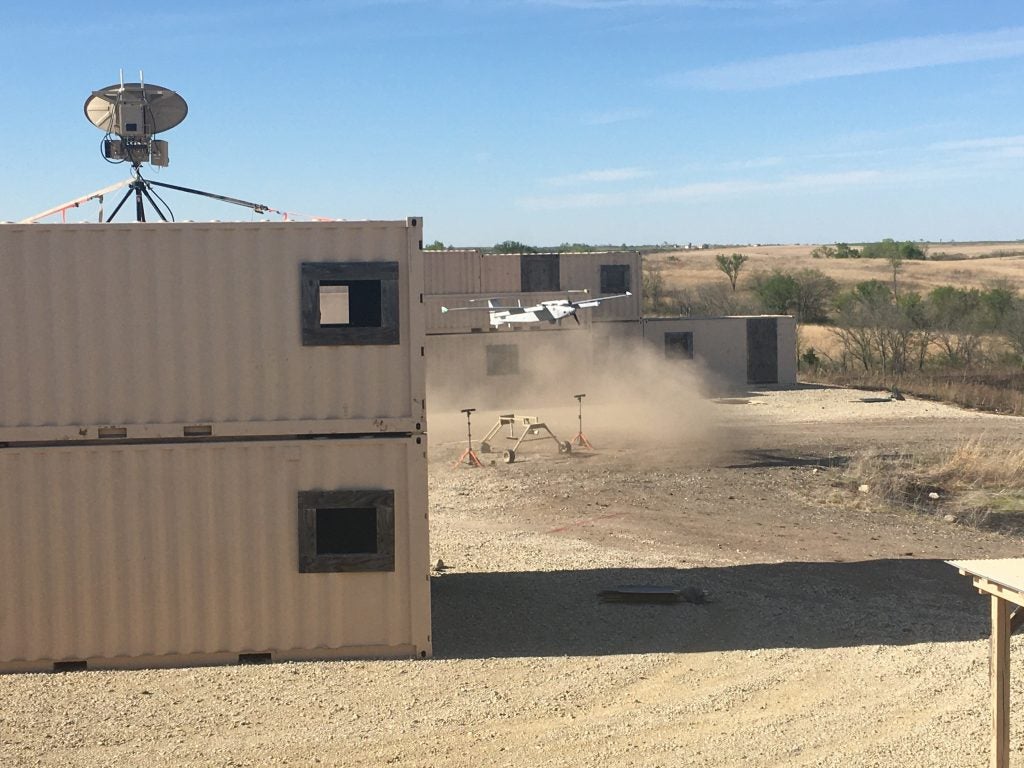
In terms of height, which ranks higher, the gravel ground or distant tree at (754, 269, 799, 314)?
distant tree at (754, 269, 799, 314)

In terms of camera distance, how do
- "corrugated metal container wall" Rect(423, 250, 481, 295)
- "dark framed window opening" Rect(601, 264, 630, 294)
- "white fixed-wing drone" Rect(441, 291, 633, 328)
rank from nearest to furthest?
1. "white fixed-wing drone" Rect(441, 291, 633, 328)
2. "corrugated metal container wall" Rect(423, 250, 481, 295)
3. "dark framed window opening" Rect(601, 264, 630, 294)

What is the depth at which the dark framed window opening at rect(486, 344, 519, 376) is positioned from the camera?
33312 mm

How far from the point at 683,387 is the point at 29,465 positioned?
27619mm

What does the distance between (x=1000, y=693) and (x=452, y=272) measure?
28.3m

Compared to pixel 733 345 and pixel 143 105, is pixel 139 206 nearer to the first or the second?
pixel 143 105

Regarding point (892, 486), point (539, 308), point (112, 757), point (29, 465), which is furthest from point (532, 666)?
point (539, 308)

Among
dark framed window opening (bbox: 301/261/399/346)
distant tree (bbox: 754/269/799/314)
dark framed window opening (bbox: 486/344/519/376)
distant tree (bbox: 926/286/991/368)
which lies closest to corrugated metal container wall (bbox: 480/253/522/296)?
dark framed window opening (bbox: 486/344/519/376)

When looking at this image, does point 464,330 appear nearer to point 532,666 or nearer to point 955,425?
point 955,425

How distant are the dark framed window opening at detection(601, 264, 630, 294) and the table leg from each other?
2988 cm

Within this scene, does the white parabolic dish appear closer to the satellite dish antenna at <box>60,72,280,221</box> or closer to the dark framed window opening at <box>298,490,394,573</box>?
the satellite dish antenna at <box>60,72,280,221</box>

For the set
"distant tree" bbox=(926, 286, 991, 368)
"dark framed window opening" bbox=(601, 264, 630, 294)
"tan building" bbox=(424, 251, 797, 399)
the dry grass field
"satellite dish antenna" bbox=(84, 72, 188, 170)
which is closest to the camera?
"satellite dish antenna" bbox=(84, 72, 188, 170)

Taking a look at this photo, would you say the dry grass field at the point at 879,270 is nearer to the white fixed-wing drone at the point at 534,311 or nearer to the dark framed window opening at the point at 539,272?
the dark framed window opening at the point at 539,272

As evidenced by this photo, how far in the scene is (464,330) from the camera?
108ft

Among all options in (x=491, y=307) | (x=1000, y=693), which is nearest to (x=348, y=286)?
(x=1000, y=693)
